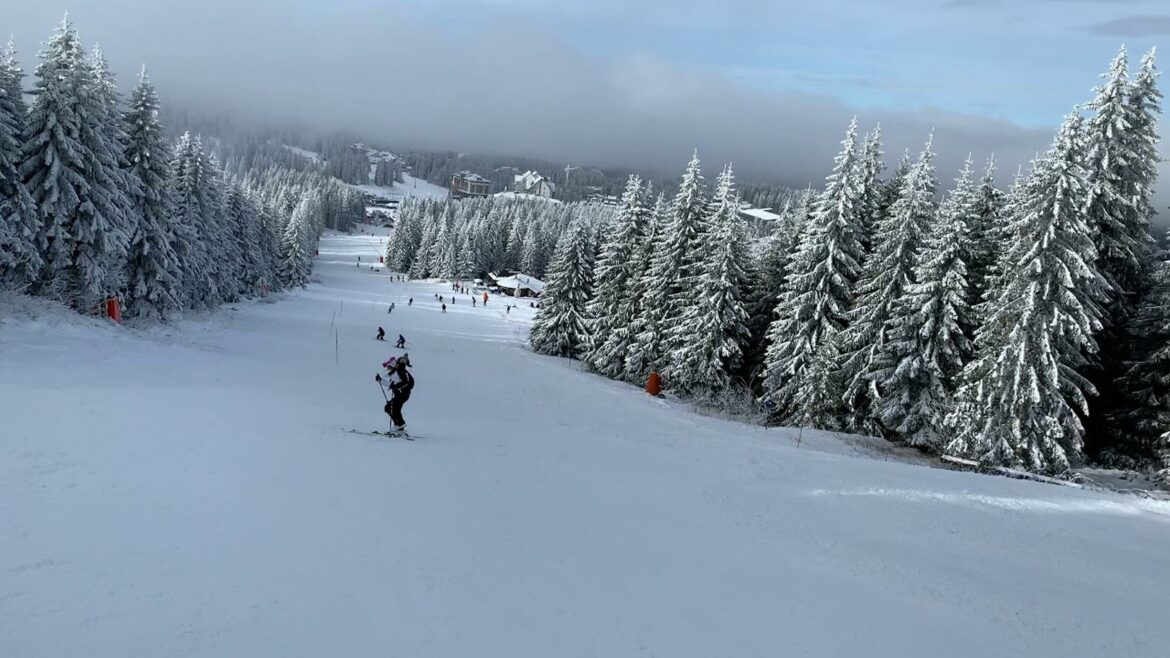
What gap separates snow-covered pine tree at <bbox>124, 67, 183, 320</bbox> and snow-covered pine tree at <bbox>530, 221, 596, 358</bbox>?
73.8 feet

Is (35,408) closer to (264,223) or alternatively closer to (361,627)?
(361,627)

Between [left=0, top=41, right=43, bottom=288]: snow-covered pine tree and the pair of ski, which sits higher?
[left=0, top=41, right=43, bottom=288]: snow-covered pine tree

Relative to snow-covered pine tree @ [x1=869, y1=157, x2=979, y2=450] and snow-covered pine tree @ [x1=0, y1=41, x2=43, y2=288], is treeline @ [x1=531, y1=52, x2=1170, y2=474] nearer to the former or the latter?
snow-covered pine tree @ [x1=869, y1=157, x2=979, y2=450]

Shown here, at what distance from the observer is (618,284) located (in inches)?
1574

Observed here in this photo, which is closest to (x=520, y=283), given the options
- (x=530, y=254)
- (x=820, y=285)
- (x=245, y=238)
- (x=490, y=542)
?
(x=530, y=254)

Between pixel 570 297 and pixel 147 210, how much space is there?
2453 cm

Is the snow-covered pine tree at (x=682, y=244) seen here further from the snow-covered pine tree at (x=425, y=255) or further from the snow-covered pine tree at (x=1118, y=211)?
the snow-covered pine tree at (x=425, y=255)

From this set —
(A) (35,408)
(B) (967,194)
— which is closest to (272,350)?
(A) (35,408)

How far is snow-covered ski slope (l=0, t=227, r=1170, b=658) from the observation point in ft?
18.7

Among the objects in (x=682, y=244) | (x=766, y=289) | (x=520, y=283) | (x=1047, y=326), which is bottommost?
(x=520, y=283)

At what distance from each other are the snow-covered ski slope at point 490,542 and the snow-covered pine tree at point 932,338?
8.93 metres

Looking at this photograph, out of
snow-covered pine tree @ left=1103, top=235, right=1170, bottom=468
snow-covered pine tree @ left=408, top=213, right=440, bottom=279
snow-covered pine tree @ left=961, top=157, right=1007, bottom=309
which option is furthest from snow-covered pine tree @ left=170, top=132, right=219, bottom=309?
snow-covered pine tree @ left=408, top=213, right=440, bottom=279

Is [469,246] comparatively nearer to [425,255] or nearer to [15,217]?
[425,255]

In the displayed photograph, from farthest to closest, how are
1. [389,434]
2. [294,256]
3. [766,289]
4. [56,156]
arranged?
[294,256], [766,289], [56,156], [389,434]
